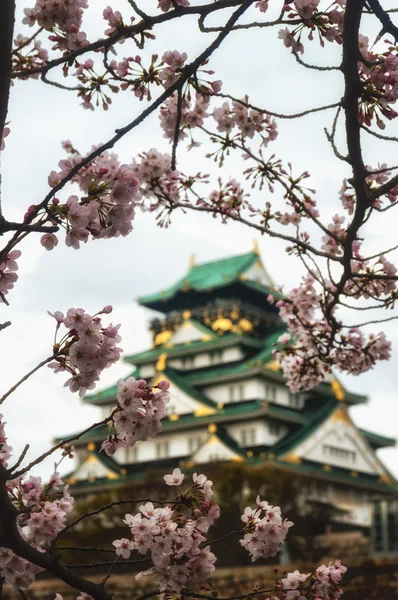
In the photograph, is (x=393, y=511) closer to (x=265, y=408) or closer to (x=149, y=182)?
(x=265, y=408)

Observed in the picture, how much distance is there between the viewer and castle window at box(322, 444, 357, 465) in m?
36.0

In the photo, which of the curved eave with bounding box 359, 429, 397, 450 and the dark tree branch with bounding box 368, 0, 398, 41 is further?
the curved eave with bounding box 359, 429, 397, 450

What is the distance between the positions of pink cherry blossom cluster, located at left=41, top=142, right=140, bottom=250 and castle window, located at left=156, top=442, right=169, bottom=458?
35.1m

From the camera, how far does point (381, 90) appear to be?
4242 millimetres

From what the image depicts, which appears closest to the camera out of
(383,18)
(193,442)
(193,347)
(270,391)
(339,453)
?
(383,18)

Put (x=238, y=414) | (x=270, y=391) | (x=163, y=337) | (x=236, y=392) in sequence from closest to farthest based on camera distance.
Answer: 1. (x=238, y=414)
2. (x=270, y=391)
3. (x=236, y=392)
4. (x=163, y=337)

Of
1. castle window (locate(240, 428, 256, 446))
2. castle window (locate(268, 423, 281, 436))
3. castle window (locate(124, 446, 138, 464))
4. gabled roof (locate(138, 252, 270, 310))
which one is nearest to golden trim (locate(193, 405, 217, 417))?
castle window (locate(240, 428, 256, 446))

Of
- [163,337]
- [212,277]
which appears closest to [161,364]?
[163,337]

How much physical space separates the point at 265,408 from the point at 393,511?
11048 mm

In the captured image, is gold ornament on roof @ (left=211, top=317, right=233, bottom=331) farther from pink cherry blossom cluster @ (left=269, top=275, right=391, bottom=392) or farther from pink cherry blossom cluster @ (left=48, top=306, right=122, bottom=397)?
pink cherry blossom cluster @ (left=48, top=306, right=122, bottom=397)

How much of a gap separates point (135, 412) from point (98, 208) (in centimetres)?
84

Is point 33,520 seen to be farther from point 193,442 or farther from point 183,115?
point 193,442

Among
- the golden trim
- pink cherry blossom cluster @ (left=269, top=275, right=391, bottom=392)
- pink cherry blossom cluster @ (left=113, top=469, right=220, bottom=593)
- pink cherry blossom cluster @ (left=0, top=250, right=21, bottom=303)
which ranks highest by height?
the golden trim

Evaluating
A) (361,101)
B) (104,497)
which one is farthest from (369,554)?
(361,101)
